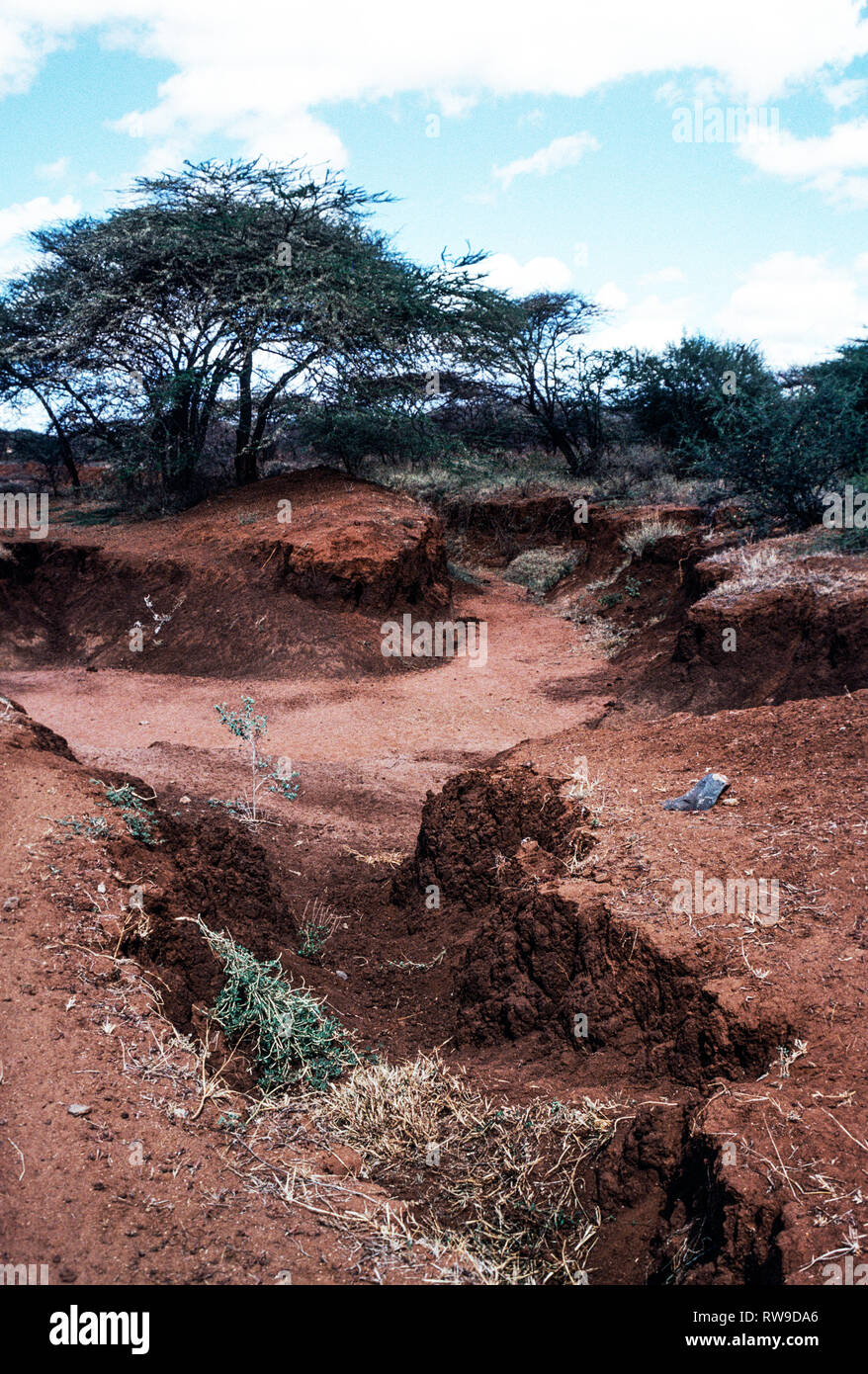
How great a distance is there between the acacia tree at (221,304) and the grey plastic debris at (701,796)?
11.3 m

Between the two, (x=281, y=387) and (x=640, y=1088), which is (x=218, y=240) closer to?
(x=281, y=387)

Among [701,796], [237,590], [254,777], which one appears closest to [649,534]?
[237,590]

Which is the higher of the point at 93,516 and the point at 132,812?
the point at 93,516

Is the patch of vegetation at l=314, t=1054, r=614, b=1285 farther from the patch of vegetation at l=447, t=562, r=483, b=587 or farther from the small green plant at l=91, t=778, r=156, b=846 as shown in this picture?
the patch of vegetation at l=447, t=562, r=483, b=587

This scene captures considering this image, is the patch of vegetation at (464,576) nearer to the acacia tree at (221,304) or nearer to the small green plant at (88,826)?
the acacia tree at (221,304)

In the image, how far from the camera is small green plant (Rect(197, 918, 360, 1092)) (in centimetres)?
313

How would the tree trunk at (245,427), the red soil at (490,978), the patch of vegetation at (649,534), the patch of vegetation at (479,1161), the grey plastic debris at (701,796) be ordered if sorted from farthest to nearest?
the tree trunk at (245,427) → the patch of vegetation at (649,534) → the grey plastic debris at (701,796) → the patch of vegetation at (479,1161) → the red soil at (490,978)

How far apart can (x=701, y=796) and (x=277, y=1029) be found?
221 centimetres

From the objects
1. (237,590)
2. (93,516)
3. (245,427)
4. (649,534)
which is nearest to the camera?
(237,590)

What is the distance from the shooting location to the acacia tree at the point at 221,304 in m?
14.5

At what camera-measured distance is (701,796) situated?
4.40m

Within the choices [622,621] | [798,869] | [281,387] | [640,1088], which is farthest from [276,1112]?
[281,387]

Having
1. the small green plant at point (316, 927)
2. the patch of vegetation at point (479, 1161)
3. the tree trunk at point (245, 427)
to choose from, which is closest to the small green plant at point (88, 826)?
the small green plant at point (316, 927)

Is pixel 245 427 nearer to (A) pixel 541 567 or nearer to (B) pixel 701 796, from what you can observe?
(A) pixel 541 567
